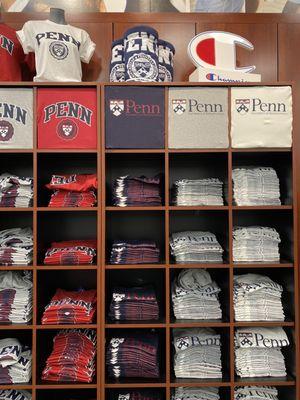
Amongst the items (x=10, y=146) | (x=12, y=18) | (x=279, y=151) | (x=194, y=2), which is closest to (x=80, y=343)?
(x=10, y=146)

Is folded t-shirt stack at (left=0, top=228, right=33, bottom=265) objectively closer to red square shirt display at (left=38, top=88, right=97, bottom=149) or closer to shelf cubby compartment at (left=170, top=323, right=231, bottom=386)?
red square shirt display at (left=38, top=88, right=97, bottom=149)

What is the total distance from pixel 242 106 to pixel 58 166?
130cm

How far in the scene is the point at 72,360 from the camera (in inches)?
85.2

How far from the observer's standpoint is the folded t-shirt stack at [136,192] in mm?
2266

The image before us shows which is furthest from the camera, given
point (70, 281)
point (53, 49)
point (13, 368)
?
point (70, 281)

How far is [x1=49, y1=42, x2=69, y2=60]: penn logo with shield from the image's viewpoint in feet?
7.39

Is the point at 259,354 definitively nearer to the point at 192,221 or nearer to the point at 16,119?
the point at 192,221

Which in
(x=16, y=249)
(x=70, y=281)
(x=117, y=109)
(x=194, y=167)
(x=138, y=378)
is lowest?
(x=138, y=378)

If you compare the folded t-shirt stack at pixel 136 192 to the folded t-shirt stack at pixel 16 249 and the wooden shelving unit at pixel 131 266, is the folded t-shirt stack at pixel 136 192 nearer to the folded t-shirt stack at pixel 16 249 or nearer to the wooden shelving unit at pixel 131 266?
the wooden shelving unit at pixel 131 266

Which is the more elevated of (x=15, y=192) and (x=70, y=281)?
(x=15, y=192)

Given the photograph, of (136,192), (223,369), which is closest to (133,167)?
(136,192)

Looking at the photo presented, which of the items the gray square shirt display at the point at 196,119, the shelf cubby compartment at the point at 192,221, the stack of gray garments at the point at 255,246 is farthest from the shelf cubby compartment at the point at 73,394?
the gray square shirt display at the point at 196,119

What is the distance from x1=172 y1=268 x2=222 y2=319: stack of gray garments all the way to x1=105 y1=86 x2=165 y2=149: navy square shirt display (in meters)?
0.89

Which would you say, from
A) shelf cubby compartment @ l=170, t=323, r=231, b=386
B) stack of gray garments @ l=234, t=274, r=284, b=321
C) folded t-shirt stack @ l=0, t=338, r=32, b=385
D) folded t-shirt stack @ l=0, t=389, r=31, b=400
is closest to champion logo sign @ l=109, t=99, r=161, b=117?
stack of gray garments @ l=234, t=274, r=284, b=321
